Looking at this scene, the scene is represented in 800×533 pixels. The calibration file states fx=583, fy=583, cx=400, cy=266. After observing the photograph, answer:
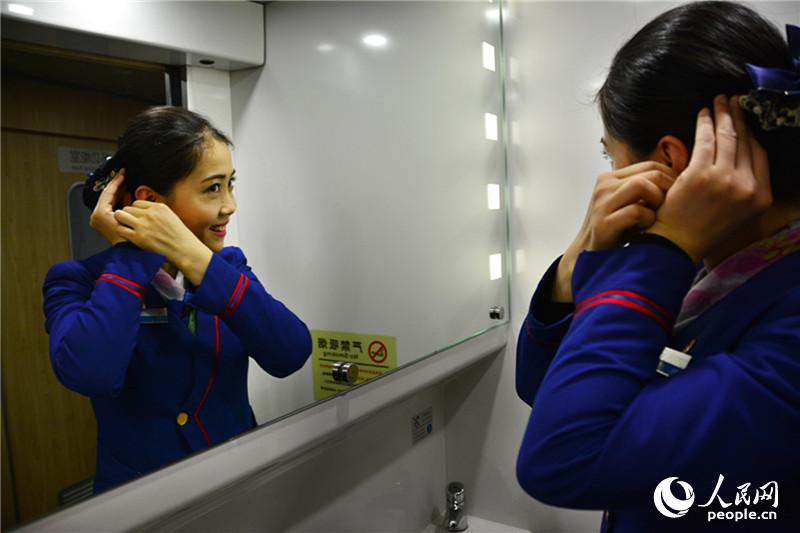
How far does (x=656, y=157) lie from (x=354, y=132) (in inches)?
21.7

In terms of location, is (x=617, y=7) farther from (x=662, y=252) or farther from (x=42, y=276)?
(x=42, y=276)

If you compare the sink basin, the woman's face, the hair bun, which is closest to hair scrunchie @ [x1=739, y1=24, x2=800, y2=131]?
the hair bun

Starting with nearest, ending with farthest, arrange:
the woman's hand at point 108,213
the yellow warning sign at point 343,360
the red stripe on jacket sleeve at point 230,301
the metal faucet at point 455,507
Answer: the woman's hand at point 108,213 < the red stripe on jacket sleeve at point 230,301 < the yellow warning sign at point 343,360 < the metal faucet at point 455,507

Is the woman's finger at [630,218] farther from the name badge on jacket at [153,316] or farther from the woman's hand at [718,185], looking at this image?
the name badge on jacket at [153,316]

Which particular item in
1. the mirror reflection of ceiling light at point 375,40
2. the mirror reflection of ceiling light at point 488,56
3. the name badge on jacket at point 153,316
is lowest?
the name badge on jacket at point 153,316

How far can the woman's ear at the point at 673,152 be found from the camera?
1.77 feet

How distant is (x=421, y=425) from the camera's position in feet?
4.62

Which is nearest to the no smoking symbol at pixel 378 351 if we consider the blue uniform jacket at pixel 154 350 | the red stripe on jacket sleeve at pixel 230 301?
the blue uniform jacket at pixel 154 350

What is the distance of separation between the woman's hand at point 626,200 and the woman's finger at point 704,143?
0.03 metres

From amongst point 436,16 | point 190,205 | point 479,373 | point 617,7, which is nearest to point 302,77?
point 190,205

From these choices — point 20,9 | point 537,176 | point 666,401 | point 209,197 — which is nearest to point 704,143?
point 666,401

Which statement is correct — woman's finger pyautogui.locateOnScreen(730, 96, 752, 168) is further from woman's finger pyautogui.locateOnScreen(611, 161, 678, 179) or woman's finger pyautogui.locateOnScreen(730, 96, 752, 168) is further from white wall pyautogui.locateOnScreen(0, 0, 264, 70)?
white wall pyautogui.locateOnScreen(0, 0, 264, 70)

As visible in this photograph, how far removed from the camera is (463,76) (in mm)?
1267

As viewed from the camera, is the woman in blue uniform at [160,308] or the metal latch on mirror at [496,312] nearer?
the woman in blue uniform at [160,308]
